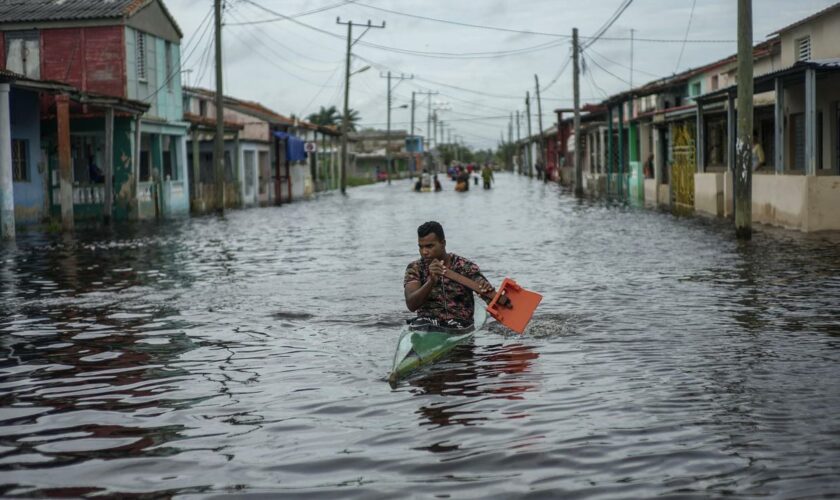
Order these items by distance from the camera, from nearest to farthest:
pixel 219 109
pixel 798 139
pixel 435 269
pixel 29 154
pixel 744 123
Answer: pixel 435 269 → pixel 744 123 → pixel 798 139 → pixel 29 154 → pixel 219 109

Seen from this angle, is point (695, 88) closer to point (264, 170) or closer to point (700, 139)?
point (700, 139)

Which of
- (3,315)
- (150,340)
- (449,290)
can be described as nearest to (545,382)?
(449,290)

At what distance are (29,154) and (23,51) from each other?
20.2 ft

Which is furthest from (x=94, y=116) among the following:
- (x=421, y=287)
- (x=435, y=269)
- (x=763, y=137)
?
(x=435, y=269)

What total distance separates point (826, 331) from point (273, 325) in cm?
575

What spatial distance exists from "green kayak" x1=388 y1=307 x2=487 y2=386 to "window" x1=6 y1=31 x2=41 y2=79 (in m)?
30.5

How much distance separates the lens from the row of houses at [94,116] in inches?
1190

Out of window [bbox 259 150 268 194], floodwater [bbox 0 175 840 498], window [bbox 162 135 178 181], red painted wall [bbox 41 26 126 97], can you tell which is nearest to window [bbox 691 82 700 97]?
window [bbox 162 135 178 181]

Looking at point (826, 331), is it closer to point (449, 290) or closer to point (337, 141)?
point (449, 290)

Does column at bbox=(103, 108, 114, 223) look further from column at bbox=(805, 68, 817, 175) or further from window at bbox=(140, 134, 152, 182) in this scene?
column at bbox=(805, 68, 817, 175)

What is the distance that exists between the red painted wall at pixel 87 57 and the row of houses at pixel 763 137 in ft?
62.3

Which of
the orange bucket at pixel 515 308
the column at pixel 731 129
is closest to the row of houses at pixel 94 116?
the column at pixel 731 129

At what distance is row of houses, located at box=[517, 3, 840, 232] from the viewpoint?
2288cm

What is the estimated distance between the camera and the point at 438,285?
991cm
